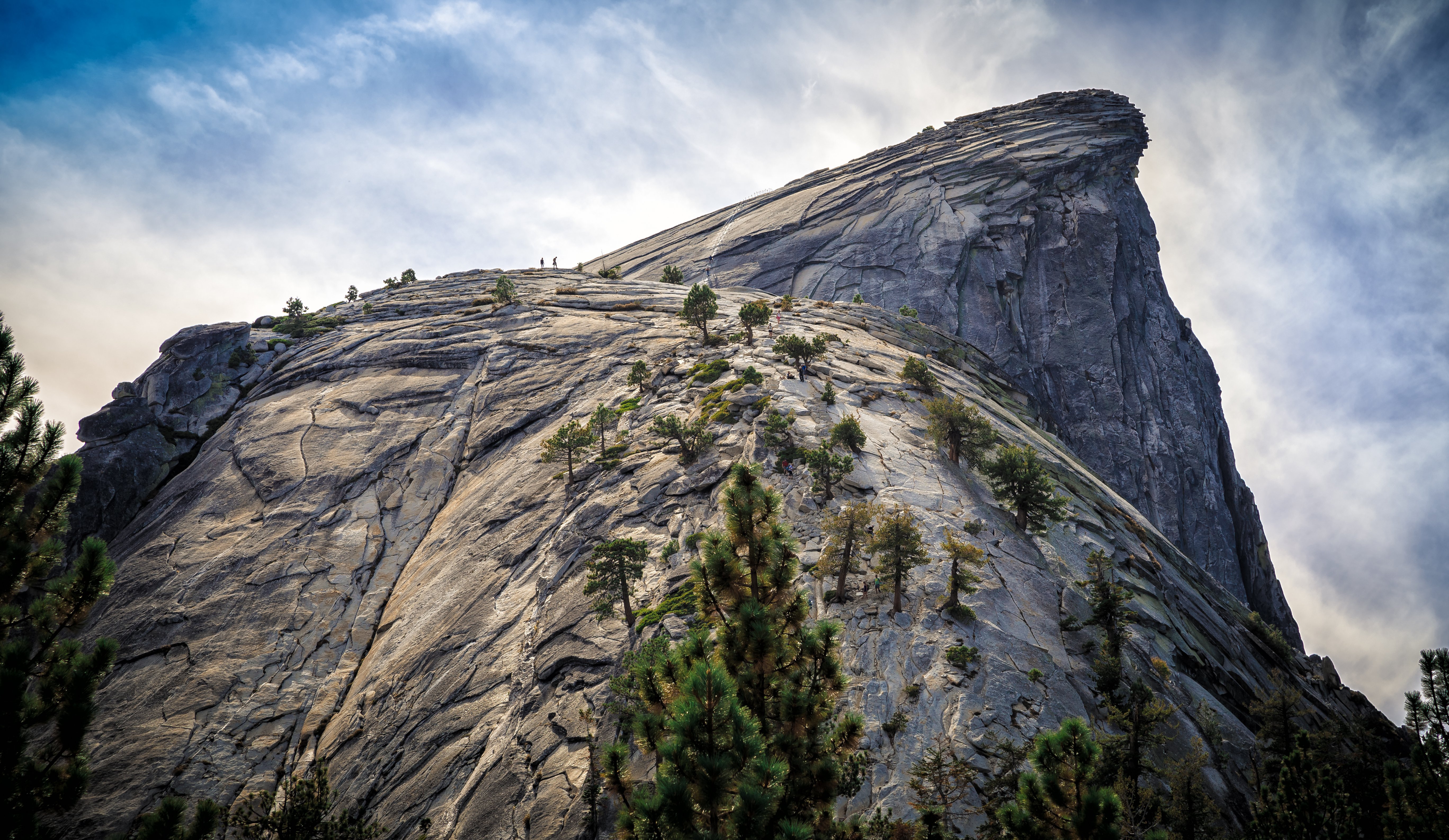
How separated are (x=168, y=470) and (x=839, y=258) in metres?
81.9

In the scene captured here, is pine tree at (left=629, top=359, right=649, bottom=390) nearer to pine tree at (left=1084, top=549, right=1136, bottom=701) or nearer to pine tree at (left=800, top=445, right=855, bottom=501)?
pine tree at (left=800, top=445, right=855, bottom=501)

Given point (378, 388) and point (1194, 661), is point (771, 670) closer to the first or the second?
point (1194, 661)

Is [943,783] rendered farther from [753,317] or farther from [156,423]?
[156,423]

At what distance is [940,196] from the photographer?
322 feet

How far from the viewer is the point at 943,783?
17.0 meters

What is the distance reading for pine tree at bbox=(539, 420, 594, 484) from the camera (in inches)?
1385

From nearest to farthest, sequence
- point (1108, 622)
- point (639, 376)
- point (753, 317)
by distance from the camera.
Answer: point (1108, 622) < point (639, 376) < point (753, 317)

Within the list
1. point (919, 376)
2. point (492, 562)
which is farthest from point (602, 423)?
point (919, 376)

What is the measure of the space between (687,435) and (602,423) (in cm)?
684

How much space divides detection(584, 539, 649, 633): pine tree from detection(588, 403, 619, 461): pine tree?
12.4 meters

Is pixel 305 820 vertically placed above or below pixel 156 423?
below

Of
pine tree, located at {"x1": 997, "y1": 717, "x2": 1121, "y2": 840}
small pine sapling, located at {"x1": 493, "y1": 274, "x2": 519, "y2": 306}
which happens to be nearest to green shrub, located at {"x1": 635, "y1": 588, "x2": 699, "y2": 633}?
pine tree, located at {"x1": 997, "y1": 717, "x2": 1121, "y2": 840}

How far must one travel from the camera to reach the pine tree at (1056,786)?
9.35 metres

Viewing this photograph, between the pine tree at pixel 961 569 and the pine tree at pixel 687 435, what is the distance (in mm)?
13955
